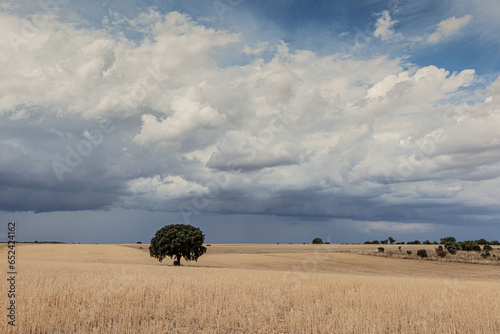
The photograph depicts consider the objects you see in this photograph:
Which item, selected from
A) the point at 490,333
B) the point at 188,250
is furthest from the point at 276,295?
the point at 188,250

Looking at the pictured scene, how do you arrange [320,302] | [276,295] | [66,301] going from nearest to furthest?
[66,301], [320,302], [276,295]

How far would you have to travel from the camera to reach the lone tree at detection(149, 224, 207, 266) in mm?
53125

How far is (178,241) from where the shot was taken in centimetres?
5275

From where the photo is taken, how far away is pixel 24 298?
14.1 m

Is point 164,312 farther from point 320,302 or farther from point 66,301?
point 320,302

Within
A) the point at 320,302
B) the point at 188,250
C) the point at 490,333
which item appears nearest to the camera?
the point at 490,333

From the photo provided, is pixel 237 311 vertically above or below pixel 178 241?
below

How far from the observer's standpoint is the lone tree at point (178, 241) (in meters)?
53.1

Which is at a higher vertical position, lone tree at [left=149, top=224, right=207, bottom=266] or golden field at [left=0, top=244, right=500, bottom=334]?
lone tree at [left=149, top=224, right=207, bottom=266]

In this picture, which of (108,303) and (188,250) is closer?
(108,303)

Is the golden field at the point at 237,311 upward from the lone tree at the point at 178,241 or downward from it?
downward

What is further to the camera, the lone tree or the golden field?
the lone tree

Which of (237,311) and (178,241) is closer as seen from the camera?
(237,311)

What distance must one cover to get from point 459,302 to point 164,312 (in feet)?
45.7
